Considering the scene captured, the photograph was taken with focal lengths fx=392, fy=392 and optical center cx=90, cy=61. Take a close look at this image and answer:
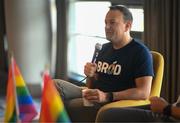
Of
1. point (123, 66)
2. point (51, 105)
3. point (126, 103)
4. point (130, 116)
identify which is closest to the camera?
point (51, 105)

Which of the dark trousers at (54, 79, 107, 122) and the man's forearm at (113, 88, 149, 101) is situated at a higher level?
the man's forearm at (113, 88, 149, 101)

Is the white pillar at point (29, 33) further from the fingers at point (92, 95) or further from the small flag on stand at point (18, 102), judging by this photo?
the small flag on stand at point (18, 102)

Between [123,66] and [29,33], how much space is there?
2.88 metres

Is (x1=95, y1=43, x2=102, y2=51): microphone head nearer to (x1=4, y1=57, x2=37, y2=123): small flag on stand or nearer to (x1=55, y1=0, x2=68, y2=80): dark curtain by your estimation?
(x1=4, y1=57, x2=37, y2=123): small flag on stand

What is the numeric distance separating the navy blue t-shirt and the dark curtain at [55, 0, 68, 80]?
2.32m

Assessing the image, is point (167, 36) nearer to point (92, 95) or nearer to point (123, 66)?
point (123, 66)

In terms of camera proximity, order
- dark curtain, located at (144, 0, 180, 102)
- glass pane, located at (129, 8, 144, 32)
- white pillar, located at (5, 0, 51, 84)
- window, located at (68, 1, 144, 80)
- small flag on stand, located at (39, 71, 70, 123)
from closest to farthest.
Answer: small flag on stand, located at (39, 71, 70, 123) → dark curtain, located at (144, 0, 180, 102) → glass pane, located at (129, 8, 144, 32) → window, located at (68, 1, 144, 80) → white pillar, located at (5, 0, 51, 84)

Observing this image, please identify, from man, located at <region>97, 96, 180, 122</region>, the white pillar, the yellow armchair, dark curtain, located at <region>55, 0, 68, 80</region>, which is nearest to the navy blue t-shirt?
the yellow armchair

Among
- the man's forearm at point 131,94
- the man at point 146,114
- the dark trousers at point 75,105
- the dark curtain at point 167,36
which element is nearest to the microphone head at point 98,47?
the dark trousers at point 75,105

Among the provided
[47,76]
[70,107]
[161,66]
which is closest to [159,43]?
[161,66]

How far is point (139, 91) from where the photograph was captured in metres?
2.74

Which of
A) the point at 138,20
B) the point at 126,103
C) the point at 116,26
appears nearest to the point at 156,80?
the point at 126,103

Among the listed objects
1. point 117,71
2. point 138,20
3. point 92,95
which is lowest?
point 92,95

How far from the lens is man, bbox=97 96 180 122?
2.40m
